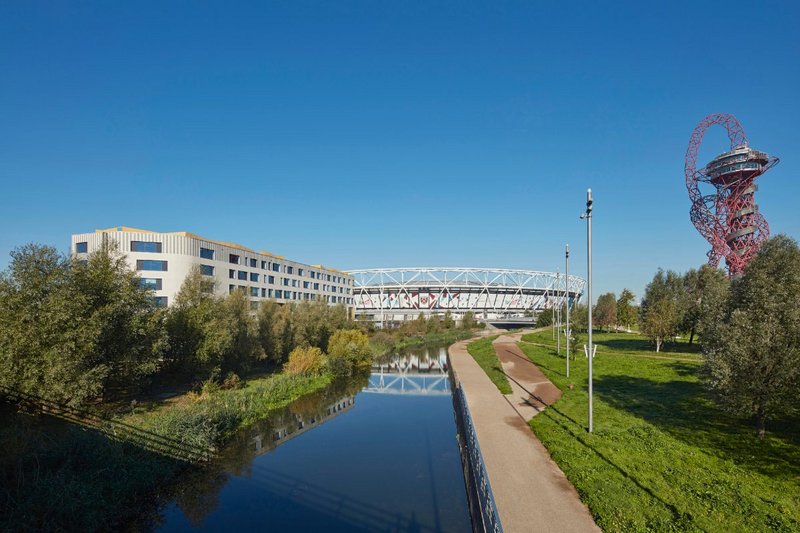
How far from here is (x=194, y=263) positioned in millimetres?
48625

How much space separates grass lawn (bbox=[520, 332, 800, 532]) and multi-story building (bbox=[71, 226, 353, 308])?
2909 cm

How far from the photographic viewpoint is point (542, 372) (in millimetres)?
32156

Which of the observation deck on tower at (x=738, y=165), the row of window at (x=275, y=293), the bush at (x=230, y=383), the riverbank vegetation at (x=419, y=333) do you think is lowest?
the riverbank vegetation at (x=419, y=333)

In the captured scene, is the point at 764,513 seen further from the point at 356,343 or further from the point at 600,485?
the point at 356,343

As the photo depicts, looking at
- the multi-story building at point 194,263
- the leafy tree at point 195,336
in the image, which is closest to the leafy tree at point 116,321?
the leafy tree at point 195,336

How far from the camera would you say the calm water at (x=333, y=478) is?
521 inches

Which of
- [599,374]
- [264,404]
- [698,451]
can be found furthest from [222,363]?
[698,451]

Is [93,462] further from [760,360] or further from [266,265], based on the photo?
[266,265]

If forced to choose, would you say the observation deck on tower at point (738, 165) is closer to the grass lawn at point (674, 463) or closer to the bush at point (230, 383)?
the grass lawn at point (674, 463)

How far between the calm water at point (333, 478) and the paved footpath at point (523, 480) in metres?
1.83

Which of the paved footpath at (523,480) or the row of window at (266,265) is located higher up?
the row of window at (266,265)

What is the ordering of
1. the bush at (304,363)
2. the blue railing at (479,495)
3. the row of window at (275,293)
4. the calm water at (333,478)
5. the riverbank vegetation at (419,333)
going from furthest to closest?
the riverbank vegetation at (419,333) → the row of window at (275,293) → the bush at (304,363) → the calm water at (333,478) → the blue railing at (479,495)

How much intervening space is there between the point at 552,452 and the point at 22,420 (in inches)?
821

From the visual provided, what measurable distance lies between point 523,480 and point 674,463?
4.68 meters
